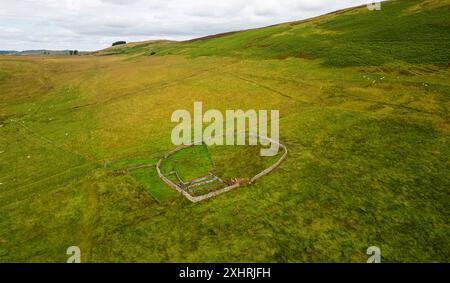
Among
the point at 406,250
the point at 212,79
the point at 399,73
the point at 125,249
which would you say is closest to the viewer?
the point at 406,250

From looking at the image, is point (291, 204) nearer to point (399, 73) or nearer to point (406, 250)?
point (406, 250)

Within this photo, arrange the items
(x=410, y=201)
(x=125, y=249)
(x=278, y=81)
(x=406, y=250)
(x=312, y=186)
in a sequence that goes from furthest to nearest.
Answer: (x=278, y=81) → (x=312, y=186) → (x=410, y=201) → (x=125, y=249) → (x=406, y=250)

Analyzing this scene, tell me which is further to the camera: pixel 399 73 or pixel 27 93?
pixel 27 93

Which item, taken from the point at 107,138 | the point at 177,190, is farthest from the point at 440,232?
the point at 107,138
